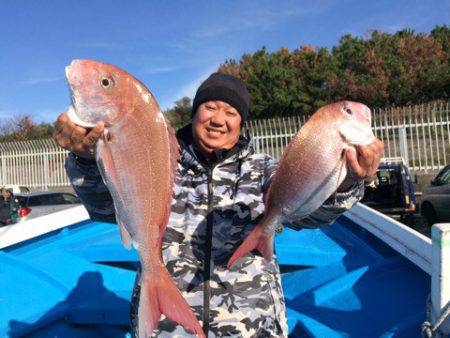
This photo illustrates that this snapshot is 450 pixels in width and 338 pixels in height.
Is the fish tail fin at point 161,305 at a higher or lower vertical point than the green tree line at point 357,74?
lower

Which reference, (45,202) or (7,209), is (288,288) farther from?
Answer: (45,202)

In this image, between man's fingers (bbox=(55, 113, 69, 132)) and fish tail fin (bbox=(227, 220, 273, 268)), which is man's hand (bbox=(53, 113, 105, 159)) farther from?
fish tail fin (bbox=(227, 220, 273, 268))

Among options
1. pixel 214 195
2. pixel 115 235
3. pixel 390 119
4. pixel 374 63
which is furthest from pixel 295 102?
pixel 214 195

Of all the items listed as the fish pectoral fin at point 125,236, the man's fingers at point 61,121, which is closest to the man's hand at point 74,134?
the man's fingers at point 61,121

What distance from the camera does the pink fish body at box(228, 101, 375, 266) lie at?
5.59ft

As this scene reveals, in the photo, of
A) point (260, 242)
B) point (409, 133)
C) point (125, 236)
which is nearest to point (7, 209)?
point (125, 236)

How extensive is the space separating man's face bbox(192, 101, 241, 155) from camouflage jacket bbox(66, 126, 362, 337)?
0.28 feet

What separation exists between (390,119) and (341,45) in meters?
15.5

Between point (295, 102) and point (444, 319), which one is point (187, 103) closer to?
point (295, 102)

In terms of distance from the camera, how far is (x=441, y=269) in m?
1.85

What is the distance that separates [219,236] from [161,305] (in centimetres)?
51

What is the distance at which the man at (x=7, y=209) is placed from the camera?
938 cm

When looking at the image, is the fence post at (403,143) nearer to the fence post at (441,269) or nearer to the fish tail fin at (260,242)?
the fence post at (441,269)

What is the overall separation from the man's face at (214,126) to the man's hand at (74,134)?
0.73 m
